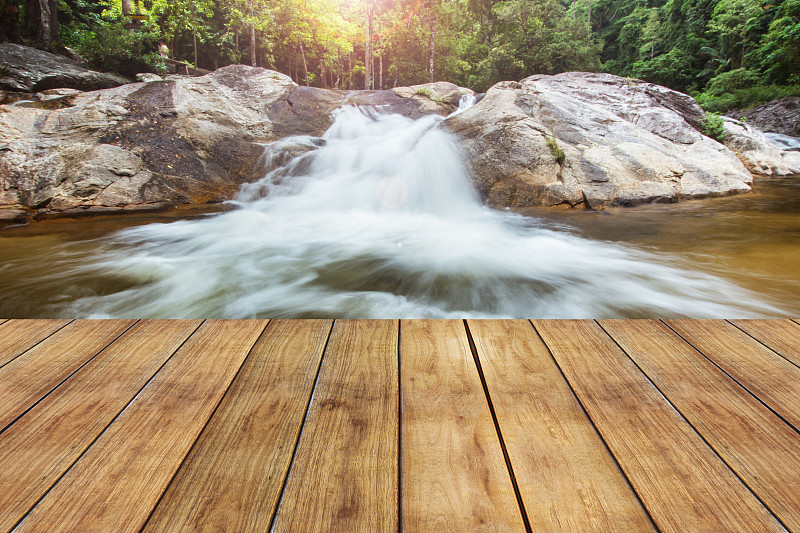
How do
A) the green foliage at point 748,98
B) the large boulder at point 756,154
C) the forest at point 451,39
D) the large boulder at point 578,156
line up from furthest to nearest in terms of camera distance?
the forest at point 451,39
the green foliage at point 748,98
the large boulder at point 756,154
the large boulder at point 578,156

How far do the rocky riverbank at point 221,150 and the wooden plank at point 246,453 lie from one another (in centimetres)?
518

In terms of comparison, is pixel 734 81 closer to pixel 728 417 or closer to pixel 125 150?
pixel 125 150

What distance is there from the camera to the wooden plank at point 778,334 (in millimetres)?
1548

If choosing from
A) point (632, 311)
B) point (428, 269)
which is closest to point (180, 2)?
point (428, 269)

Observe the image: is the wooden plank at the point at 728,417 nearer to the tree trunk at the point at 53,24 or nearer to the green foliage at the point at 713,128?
the green foliage at the point at 713,128

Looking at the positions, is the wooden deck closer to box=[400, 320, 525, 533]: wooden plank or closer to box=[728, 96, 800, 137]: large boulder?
box=[400, 320, 525, 533]: wooden plank

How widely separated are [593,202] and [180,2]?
65.3 ft

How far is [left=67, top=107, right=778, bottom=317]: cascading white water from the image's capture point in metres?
2.81

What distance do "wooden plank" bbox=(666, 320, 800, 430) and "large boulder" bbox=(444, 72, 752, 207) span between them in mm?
4427

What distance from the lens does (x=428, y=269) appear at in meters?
3.59

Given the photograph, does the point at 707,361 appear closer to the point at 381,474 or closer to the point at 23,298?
the point at 381,474

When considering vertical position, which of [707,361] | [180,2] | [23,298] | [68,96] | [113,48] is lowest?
[23,298]

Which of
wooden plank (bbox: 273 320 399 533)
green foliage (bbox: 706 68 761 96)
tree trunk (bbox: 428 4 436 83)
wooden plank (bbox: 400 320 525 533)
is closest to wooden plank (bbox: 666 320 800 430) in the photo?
wooden plank (bbox: 400 320 525 533)

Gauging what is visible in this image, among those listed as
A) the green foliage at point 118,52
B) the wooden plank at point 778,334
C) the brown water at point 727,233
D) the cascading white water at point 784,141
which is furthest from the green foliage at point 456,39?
the wooden plank at point 778,334
